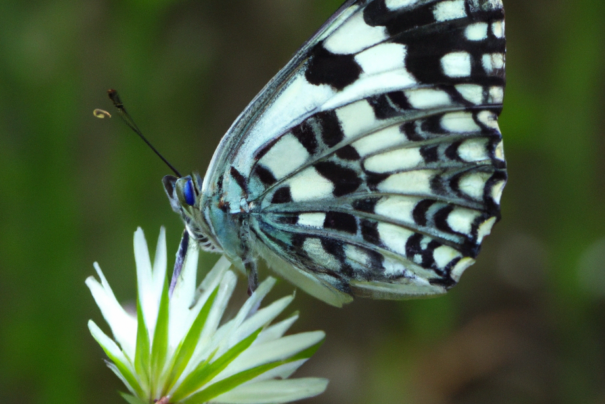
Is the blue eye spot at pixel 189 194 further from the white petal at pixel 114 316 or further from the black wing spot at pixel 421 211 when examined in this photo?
the black wing spot at pixel 421 211

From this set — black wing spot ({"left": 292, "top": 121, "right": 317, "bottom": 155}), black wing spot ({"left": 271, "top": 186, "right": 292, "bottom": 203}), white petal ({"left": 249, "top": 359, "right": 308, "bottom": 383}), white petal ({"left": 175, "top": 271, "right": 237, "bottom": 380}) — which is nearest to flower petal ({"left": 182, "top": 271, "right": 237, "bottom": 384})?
white petal ({"left": 175, "top": 271, "right": 237, "bottom": 380})

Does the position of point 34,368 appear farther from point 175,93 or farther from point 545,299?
point 545,299

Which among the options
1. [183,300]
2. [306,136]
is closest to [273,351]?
[183,300]

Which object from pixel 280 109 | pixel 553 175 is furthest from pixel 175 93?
pixel 553 175

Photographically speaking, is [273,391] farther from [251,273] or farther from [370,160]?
[370,160]

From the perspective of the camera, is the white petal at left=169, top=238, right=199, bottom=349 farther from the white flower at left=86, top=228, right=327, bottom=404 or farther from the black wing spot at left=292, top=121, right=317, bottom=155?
the black wing spot at left=292, top=121, right=317, bottom=155

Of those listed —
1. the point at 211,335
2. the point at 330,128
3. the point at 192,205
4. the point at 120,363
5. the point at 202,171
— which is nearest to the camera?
the point at 120,363
